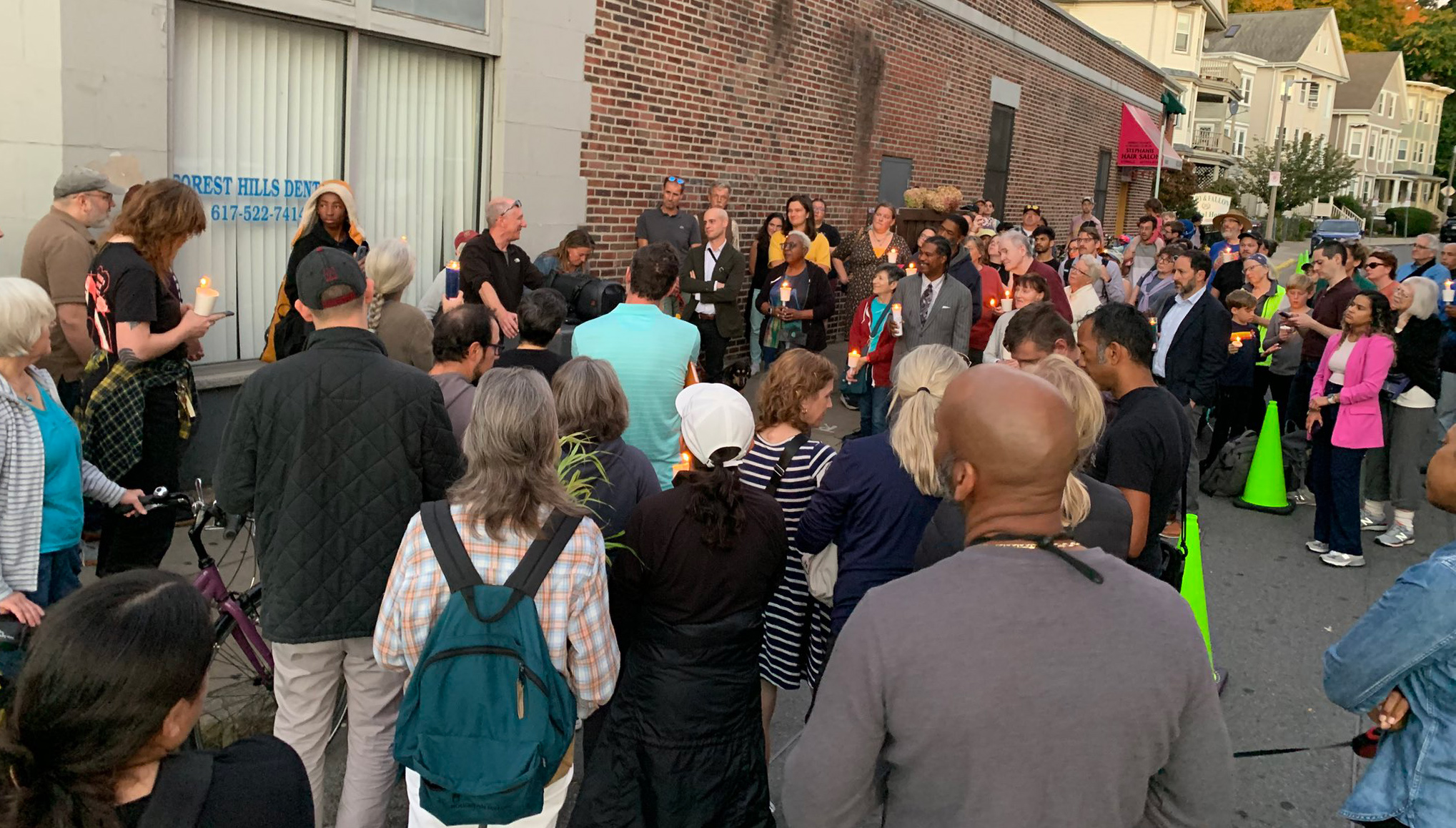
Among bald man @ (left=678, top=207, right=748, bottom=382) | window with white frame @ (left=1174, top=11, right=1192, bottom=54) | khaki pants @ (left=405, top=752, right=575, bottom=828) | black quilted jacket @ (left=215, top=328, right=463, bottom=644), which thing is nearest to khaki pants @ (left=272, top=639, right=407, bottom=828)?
black quilted jacket @ (left=215, top=328, right=463, bottom=644)

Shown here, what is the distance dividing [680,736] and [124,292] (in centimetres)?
323

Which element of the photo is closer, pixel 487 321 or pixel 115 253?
pixel 487 321

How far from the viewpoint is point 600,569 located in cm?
300

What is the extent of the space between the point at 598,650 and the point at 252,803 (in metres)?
1.30

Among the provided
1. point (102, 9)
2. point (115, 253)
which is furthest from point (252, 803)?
point (102, 9)

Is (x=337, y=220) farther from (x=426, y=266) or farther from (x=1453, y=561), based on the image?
(x=1453, y=561)

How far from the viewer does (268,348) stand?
6602 millimetres

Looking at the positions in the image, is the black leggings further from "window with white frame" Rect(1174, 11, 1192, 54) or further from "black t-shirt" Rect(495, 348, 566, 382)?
"window with white frame" Rect(1174, 11, 1192, 54)

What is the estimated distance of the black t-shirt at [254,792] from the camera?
5.77 ft

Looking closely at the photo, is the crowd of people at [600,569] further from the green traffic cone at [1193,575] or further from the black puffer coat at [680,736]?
the green traffic cone at [1193,575]

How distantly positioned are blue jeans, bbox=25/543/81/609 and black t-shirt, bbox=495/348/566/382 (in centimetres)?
170

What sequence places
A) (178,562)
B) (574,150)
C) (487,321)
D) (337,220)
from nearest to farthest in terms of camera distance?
(487,321)
(178,562)
(337,220)
(574,150)

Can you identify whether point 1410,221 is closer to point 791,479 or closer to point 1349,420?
point 1349,420

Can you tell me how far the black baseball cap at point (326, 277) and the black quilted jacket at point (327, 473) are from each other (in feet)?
0.34
